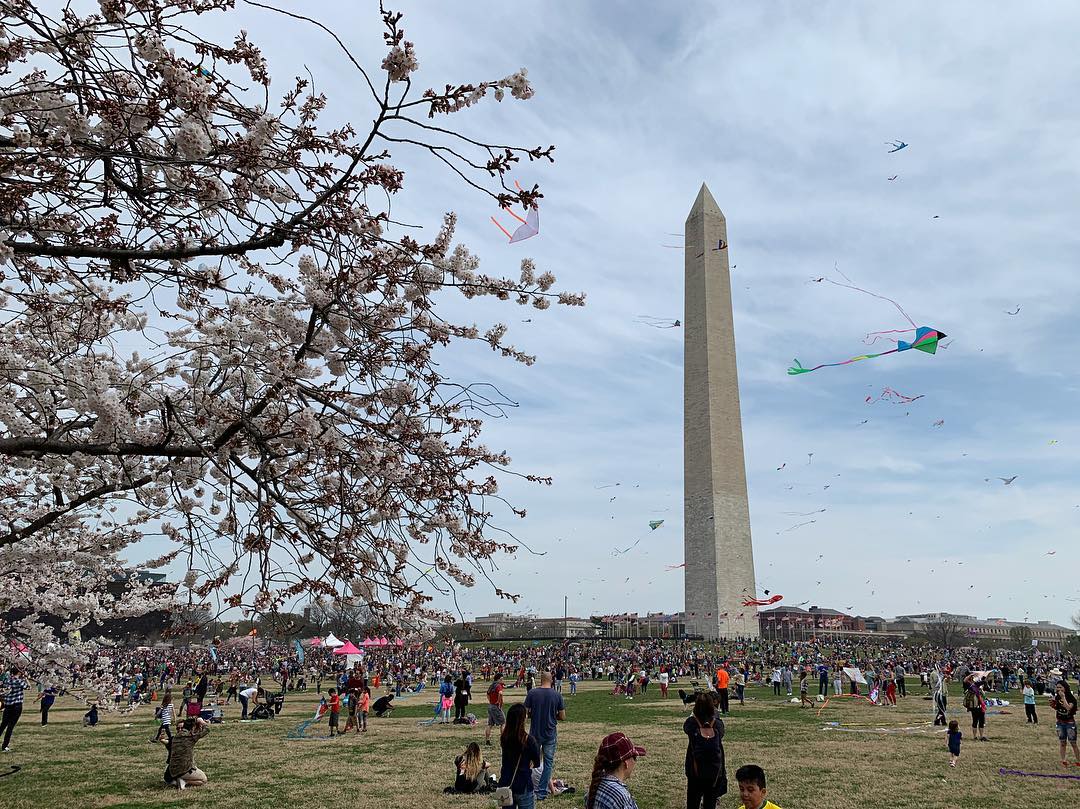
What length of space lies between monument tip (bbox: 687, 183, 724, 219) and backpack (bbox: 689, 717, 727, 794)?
41692mm

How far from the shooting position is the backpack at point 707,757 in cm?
654

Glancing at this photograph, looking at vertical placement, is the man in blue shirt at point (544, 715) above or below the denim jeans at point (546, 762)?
above

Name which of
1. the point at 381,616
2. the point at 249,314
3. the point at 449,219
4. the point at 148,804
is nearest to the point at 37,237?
the point at 249,314

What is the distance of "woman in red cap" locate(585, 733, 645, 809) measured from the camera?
3.62 m

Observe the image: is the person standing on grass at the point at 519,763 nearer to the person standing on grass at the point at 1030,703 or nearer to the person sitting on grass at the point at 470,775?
the person sitting on grass at the point at 470,775

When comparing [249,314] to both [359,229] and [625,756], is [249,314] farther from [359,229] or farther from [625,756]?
[625,756]

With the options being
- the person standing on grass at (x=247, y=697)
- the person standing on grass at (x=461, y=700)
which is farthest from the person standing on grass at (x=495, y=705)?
the person standing on grass at (x=247, y=697)

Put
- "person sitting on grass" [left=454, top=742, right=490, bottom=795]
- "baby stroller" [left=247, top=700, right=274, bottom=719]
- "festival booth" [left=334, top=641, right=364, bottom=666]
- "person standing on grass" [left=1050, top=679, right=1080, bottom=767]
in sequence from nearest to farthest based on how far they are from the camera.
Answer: "person sitting on grass" [left=454, top=742, right=490, bottom=795] < "person standing on grass" [left=1050, top=679, right=1080, bottom=767] < "baby stroller" [left=247, top=700, right=274, bottom=719] < "festival booth" [left=334, top=641, right=364, bottom=666]

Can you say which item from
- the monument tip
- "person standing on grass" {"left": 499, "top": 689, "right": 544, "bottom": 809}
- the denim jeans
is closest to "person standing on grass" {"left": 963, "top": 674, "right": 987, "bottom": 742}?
the denim jeans

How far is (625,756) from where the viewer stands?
A: 3.76 meters

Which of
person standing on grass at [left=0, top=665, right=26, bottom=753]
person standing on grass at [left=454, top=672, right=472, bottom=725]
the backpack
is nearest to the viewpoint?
the backpack

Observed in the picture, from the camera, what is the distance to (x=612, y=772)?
3768 mm

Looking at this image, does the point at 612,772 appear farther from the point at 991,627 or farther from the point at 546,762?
the point at 991,627

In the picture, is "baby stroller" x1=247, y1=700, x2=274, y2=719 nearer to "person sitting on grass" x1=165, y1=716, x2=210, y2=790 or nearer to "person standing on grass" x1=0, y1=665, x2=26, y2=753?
"person standing on grass" x1=0, y1=665, x2=26, y2=753
